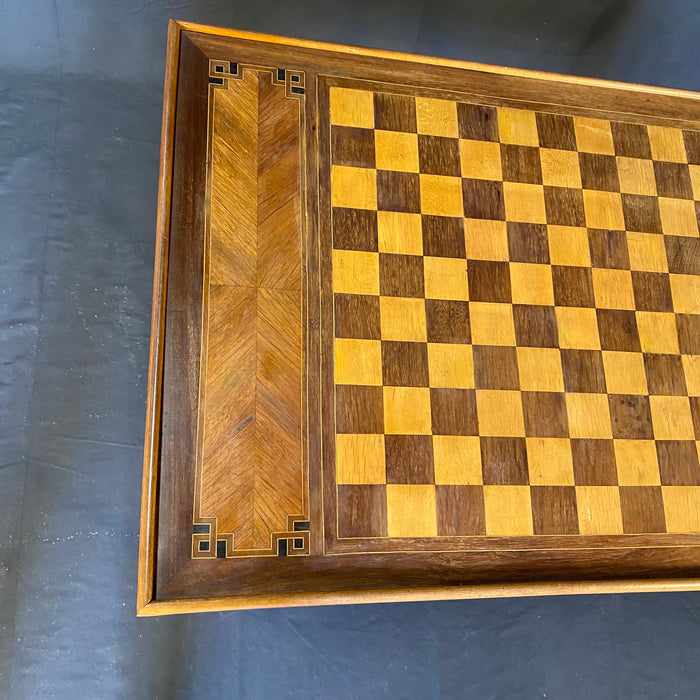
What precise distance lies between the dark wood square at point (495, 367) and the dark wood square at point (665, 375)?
44 centimetres

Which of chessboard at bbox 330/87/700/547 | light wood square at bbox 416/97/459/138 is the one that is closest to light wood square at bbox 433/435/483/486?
chessboard at bbox 330/87/700/547

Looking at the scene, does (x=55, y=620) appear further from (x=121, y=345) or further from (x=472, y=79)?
(x=472, y=79)

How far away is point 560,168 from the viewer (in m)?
1.98

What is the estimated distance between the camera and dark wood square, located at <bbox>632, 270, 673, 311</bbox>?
75.7 inches

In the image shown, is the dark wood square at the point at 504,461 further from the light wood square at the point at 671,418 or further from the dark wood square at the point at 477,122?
the dark wood square at the point at 477,122

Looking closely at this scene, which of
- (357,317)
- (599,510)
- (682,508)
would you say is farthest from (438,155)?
(682,508)

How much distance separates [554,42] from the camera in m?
2.72

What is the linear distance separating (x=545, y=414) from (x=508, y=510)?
30 cm

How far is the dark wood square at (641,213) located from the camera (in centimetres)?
198

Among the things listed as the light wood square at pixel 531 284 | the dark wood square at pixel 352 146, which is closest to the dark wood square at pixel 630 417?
the light wood square at pixel 531 284

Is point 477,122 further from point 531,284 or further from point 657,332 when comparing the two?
point 657,332

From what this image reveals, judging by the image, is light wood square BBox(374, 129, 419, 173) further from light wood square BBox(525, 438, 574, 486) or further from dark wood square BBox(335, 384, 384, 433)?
light wood square BBox(525, 438, 574, 486)

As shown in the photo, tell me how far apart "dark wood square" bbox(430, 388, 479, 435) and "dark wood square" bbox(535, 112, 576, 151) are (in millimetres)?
908

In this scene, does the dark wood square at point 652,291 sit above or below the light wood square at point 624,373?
above
